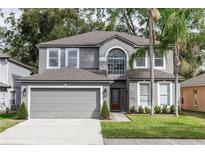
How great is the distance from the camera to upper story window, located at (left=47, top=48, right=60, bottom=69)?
3031 centimetres

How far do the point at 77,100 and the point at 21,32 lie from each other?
80.9 feet

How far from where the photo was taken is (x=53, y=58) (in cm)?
3042

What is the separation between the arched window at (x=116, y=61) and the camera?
97.5 ft

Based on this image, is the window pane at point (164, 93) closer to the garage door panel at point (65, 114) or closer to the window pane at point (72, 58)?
the garage door panel at point (65, 114)

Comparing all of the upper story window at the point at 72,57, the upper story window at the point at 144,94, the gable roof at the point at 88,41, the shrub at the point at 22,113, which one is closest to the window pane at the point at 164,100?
the upper story window at the point at 144,94

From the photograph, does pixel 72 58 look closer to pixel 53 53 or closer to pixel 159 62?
pixel 53 53

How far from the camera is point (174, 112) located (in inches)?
1075

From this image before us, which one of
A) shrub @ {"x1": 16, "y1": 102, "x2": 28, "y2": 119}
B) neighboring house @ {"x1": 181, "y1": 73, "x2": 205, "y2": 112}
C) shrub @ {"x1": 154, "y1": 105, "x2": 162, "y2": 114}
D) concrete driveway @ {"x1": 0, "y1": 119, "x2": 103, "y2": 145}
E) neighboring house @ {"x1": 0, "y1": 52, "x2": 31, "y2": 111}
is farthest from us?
neighboring house @ {"x1": 181, "y1": 73, "x2": 205, "y2": 112}

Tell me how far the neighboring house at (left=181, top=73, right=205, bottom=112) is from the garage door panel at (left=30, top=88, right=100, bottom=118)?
1040 cm

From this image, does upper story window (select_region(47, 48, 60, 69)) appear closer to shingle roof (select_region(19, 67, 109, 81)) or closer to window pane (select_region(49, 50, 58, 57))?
window pane (select_region(49, 50, 58, 57))

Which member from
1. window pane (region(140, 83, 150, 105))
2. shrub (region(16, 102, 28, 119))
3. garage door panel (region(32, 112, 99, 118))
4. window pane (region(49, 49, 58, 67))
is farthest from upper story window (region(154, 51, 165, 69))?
shrub (region(16, 102, 28, 119))
